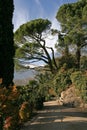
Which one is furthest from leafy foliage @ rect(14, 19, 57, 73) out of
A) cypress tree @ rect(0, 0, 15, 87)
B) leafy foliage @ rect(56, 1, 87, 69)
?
cypress tree @ rect(0, 0, 15, 87)

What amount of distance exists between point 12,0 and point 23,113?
5835 mm

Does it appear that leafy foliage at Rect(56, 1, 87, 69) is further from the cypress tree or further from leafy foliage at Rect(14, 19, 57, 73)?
the cypress tree

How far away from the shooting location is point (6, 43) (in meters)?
15.2

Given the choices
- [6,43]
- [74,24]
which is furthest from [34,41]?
[6,43]

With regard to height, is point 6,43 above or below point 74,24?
below

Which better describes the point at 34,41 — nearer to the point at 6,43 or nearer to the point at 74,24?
the point at 74,24

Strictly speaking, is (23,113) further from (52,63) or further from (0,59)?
Result: (52,63)

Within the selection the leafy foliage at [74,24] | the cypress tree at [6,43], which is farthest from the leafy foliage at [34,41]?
the cypress tree at [6,43]

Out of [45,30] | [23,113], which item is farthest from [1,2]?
[45,30]

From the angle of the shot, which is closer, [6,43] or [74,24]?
[6,43]

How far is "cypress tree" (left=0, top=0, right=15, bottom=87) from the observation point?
579 inches

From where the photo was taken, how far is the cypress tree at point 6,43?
48.3ft

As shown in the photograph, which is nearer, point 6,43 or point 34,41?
point 6,43

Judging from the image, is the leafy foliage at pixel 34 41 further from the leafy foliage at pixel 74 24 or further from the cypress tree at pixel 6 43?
the cypress tree at pixel 6 43
